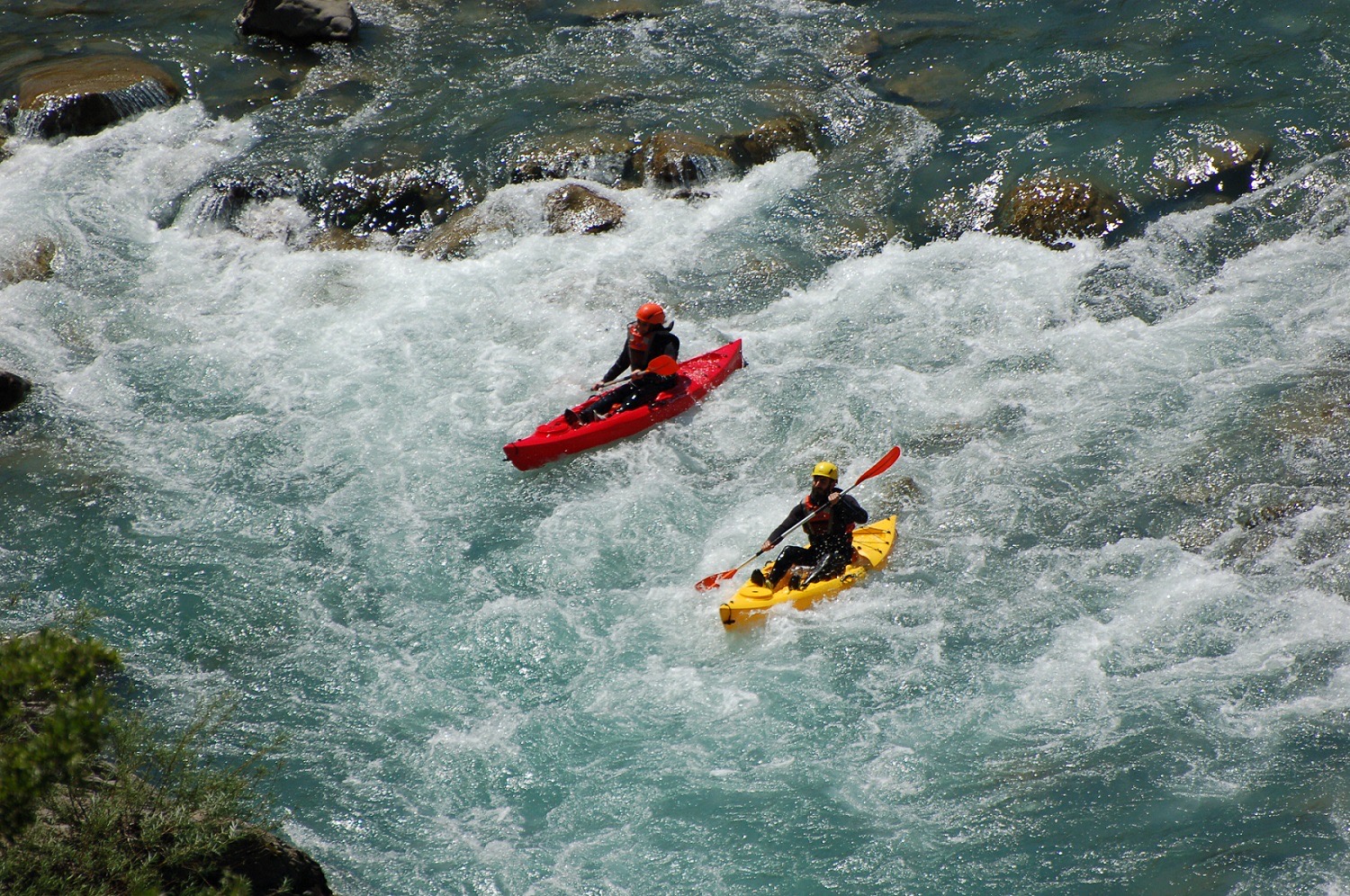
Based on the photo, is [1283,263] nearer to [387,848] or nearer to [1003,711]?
[1003,711]

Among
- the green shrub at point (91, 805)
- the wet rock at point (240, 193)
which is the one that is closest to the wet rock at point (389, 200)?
the wet rock at point (240, 193)

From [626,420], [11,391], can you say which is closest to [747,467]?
[626,420]

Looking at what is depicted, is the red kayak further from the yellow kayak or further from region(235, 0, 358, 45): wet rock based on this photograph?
region(235, 0, 358, 45): wet rock

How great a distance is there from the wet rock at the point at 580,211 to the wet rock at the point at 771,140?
5.48 ft

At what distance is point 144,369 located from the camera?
31.4 feet

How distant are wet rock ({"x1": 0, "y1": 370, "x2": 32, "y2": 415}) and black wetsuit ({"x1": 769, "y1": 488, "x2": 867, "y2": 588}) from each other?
22.1ft

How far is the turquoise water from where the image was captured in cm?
571

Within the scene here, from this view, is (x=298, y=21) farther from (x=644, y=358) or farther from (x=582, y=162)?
(x=644, y=358)

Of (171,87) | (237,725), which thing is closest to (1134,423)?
(237,725)

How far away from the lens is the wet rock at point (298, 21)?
1401cm

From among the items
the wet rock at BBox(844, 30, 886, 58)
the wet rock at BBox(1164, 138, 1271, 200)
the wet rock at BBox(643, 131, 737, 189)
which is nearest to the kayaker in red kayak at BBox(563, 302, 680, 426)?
the wet rock at BBox(643, 131, 737, 189)

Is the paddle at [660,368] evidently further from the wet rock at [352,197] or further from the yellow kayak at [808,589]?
the wet rock at [352,197]

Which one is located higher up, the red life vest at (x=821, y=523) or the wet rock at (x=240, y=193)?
the wet rock at (x=240, y=193)

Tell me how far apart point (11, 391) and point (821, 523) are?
7.07 m
